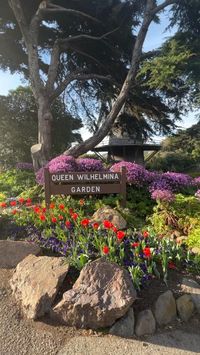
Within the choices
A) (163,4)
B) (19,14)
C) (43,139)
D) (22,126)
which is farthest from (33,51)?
(163,4)

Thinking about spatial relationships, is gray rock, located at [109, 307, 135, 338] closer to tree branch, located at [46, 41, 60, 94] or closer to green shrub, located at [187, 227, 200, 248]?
green shrub, located at [187, 227, 200, 248]

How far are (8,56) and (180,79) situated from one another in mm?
8365

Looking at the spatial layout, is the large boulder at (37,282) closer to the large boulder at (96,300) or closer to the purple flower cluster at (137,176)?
the large boulder at (96,300)

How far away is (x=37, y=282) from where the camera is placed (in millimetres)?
4027

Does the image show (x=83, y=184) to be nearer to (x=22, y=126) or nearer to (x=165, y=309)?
(x=165, y=309)

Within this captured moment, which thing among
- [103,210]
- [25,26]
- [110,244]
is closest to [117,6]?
[25,26]

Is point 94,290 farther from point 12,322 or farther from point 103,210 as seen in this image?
point 103,210

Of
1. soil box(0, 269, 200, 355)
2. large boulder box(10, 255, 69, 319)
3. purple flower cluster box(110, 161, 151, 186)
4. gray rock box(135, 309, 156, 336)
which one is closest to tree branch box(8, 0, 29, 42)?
purple flower cluster box(110, 161, 151, 186)

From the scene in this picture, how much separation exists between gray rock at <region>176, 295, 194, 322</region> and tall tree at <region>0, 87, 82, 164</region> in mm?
13926

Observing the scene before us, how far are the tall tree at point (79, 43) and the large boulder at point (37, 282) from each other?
27.6 feet

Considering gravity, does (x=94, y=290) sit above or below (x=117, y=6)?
below

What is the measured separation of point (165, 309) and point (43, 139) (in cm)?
1016

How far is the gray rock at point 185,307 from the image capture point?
378cm

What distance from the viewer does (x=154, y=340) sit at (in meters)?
3.49
